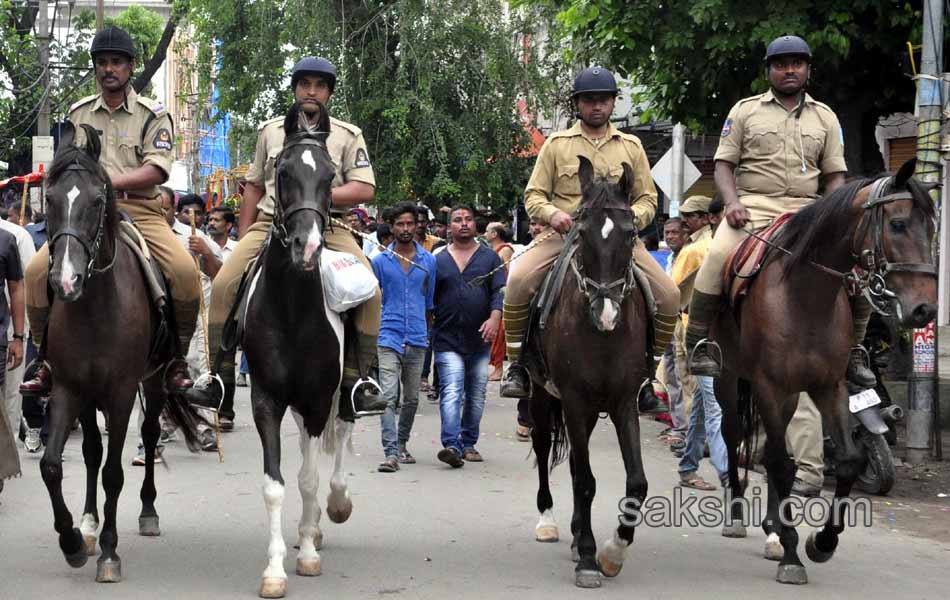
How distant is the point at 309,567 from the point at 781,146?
13.7 ft

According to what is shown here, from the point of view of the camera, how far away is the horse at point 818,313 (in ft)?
24.4

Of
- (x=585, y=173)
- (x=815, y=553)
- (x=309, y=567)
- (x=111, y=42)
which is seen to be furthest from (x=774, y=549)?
(x=111, y=42)

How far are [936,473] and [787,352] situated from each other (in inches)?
185

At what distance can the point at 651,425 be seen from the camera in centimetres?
1566

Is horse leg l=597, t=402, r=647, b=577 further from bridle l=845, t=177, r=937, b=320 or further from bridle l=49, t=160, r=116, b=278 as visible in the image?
bridle l=49, t=160, r=116, b=278

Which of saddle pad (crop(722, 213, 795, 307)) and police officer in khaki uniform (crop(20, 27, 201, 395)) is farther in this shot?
police officer in khaki uniform (crop(20, 27, 201, 395))

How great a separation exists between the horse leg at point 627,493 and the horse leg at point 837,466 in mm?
1140

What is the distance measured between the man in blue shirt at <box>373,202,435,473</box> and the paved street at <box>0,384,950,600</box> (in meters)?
0.49

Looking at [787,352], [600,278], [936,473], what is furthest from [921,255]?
[936,473]

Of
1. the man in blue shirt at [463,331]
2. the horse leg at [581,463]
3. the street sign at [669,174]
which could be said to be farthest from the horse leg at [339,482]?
the street sign at [669,174]

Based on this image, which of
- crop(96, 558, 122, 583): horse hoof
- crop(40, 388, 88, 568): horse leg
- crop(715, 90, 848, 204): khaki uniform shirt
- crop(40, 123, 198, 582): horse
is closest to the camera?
crop(40, 123, 198, 582): horse

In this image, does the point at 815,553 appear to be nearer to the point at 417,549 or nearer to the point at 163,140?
the point at 417,549

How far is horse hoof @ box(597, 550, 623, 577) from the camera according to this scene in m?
7.89

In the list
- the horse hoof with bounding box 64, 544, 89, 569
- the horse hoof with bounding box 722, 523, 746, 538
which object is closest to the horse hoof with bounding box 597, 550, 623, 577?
the horse hoof with bounding box 722, 523, 746, 538
